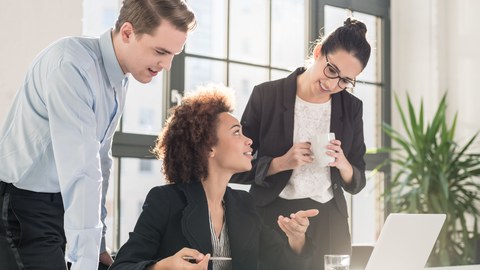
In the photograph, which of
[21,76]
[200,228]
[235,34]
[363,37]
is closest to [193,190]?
[200,228]

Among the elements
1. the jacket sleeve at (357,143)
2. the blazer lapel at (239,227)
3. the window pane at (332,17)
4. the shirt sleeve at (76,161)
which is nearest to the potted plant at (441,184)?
the window pane at (332,17)

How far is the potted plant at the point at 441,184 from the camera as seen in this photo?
507 centimetres

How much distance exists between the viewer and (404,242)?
1.95 metres

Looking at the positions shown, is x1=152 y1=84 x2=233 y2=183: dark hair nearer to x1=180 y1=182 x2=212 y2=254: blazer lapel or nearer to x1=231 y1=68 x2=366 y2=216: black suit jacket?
x1=180 y1=182 x2=212 y2=254: blazer lapel

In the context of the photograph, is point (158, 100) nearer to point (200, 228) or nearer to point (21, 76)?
point (21, 76)

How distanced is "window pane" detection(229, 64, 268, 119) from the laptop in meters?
2.78

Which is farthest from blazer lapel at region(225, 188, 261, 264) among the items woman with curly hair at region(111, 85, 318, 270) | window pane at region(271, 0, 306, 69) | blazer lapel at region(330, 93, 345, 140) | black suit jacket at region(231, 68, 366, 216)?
window pane at region(271, 0, 306, 69)

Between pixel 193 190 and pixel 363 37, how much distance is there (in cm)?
95


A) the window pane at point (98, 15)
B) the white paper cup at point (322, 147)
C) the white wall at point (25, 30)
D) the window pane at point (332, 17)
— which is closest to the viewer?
the white paper cup at point (322, 147)

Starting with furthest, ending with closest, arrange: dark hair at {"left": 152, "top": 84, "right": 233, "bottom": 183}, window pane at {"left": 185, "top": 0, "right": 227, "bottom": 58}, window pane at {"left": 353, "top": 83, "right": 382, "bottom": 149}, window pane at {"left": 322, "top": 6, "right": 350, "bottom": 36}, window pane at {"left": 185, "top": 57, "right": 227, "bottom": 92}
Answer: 1. window pane at {"left": 353, "top": 83, "right": 382, "bottom": 149}
2. window pane at {"left": 322, "top": 6, "right": 350, "bottom": 36}
3. window pane at {"left": 185, "top": 0, "right": 227, "bottom": 58}
4. window pane at {"left": 185, "top": 57, "right": 227, "bottom": 92}
5. dark hair at {"left": 152, "top": 84, "right": 233, "bottom": 183}

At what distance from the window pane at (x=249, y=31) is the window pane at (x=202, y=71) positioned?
15 centimetres

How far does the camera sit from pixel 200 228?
7.78 feet

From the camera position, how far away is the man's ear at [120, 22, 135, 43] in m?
2.04

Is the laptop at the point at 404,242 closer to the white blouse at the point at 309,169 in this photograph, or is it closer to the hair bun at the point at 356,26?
the white blouse at the point at 309,169
